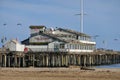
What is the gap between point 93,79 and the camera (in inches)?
1670

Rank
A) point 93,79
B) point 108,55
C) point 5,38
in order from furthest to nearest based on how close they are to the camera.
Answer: point 108,55, point 5,38, point 93,79

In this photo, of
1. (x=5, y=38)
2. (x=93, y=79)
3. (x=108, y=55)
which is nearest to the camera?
(x=93, y=79)

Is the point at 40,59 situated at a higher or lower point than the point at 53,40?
lower

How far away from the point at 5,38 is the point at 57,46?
9631 mm

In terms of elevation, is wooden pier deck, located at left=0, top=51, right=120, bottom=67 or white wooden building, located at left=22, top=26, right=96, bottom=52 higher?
white wooden building, located at left=22, top=26, right=96, bottom=52

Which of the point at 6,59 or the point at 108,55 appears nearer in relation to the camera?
the point at 6,59

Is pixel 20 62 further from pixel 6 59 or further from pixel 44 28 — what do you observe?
pixel 44 28

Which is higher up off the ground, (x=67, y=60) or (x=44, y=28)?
(x=44, y=28)

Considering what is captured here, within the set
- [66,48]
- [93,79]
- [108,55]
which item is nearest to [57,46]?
[66,48]

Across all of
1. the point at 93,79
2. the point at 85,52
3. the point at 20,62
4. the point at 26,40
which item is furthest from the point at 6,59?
the point at 93,79

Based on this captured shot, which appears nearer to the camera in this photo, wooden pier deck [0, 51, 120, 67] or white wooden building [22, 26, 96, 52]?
wooden pier deck [0, 51, 120, 67]

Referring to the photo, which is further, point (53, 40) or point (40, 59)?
point (53, 40)

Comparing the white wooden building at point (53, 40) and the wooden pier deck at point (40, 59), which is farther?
the white wooden building at point (53, 40)

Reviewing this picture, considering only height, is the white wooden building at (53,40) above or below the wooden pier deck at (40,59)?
above
